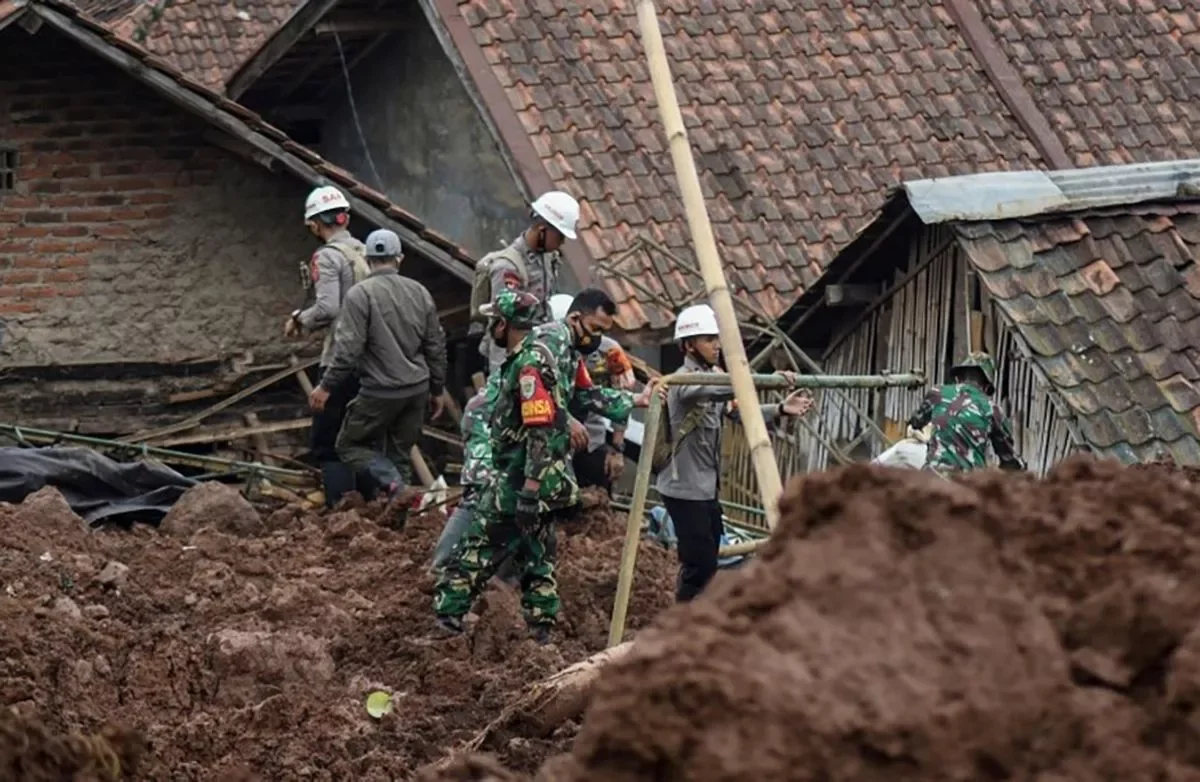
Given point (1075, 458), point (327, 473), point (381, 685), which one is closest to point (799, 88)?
point (327, 473)

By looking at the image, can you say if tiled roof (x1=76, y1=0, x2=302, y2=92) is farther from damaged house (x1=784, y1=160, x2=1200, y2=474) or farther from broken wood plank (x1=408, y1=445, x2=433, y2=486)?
damaged house (x1=784, y1=160, x2=1200, y2=474)

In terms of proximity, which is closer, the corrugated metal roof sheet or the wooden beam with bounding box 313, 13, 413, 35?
the corrugated metal roof sheet

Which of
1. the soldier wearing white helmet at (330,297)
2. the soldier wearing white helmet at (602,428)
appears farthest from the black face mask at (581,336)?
the soldier wearing white helmet at (330,297)

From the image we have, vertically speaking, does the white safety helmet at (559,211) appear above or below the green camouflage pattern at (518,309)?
above

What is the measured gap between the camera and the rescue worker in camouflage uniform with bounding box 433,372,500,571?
36.5ft

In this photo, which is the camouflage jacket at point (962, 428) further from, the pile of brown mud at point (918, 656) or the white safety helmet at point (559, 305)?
the pile of brown mud at point (918, 656)

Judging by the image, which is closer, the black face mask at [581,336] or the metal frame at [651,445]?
the metal frame at [651,445]

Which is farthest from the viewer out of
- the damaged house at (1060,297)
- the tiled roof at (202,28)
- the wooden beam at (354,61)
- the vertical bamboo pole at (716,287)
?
the tiled roof at (202,28)

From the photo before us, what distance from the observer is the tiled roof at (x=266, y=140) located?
52.6 feet

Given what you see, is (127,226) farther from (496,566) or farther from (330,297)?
(496,566)

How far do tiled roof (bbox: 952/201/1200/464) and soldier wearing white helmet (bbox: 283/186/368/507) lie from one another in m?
3.70

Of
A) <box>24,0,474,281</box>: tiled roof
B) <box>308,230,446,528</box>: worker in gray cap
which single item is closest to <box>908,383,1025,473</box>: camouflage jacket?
<box>308,230,446,528</box>: worker in gray cap

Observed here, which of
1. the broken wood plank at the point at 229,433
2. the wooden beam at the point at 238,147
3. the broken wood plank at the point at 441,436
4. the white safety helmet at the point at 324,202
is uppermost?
the wooden beam at the point at 238,147

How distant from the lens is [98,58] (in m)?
16.5
